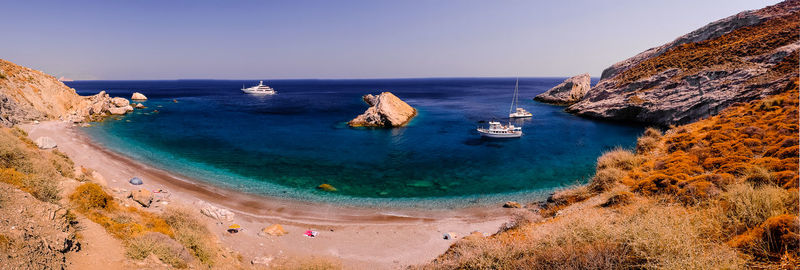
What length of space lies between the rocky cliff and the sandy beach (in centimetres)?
2481

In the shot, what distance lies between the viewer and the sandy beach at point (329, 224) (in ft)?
45.1

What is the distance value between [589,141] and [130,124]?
65.1 meters

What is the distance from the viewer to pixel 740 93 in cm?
3344

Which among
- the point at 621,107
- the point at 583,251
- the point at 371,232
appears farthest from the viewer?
the point at 621,107

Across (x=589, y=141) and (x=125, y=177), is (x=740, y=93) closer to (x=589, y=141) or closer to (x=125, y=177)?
(x=589, y=141)

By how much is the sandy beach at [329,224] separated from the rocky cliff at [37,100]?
24.8m

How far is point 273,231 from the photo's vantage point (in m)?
15.2

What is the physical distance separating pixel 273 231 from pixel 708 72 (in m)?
55.0

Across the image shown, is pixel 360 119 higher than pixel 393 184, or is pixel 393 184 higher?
pixel 360 119

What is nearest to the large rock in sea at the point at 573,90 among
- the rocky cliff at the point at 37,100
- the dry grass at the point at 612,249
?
the dry grass at the point at 612,249

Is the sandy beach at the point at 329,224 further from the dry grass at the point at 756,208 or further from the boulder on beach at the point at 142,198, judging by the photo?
the dry grass at the point at 756,208

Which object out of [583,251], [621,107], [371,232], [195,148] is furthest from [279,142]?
[621,107]

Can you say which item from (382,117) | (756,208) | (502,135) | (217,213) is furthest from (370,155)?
(756,208)

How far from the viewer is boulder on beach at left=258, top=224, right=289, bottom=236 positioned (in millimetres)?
15148
